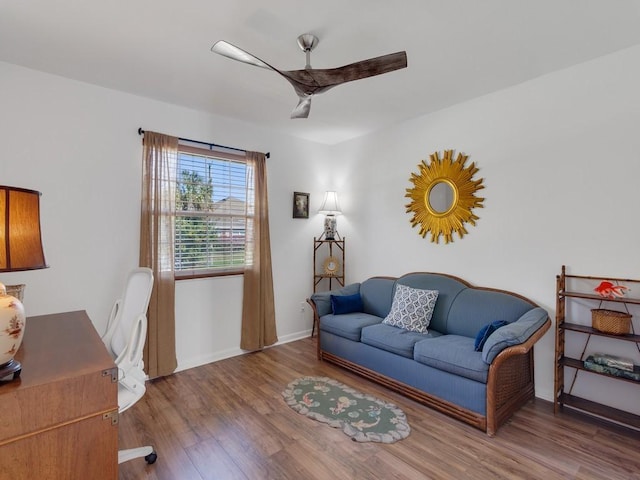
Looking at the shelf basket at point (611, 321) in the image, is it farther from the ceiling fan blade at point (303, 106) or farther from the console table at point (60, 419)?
the console table at point (60, 419)

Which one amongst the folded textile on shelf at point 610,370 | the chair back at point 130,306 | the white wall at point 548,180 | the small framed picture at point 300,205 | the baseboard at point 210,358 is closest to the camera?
the chair back at point 130,306

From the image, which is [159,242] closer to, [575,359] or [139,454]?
[139,454]

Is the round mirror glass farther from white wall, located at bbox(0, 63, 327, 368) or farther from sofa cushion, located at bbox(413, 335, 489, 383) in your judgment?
white wall, located at bbox(0, 63, 327, 368)

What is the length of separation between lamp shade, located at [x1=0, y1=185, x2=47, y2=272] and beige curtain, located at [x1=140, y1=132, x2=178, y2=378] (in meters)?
1.99

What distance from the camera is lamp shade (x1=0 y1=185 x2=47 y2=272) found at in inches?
42.5

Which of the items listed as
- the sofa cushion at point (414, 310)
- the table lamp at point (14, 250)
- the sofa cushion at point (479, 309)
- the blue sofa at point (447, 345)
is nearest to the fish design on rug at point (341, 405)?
the blue sofa at point (447, 345)

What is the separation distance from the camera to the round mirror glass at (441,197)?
3389 mm

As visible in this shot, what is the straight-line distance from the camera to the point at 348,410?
256 cm

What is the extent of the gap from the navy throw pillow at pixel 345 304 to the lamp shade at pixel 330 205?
122cm

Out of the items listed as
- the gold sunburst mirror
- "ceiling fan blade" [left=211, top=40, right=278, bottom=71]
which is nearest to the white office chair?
"ceiling fan blade" [left=211, top=40, right=278, bottom=71]

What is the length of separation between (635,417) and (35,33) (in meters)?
4.89

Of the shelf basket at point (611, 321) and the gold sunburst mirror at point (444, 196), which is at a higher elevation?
the gold sunburst mirror at point (444, 196)

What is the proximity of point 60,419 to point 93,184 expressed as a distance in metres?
2.36

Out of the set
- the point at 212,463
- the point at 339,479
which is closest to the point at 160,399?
the point at 212,463
